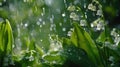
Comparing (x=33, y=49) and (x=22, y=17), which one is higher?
(x=22, y=17)

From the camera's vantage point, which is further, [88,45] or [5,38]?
[5,38]

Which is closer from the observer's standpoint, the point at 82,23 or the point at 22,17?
the point at 82,23

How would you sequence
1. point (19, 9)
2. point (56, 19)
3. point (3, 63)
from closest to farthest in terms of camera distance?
point (3, 63), point (56, 19), point (19, 9)

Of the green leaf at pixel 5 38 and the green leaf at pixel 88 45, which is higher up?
the green leaf at pixel 5 38

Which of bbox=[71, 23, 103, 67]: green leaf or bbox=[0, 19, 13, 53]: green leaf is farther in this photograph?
bbox=[0, 19, 13, 53]: green leaf

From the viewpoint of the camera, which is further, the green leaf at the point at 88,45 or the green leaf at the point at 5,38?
the green leaf at the point at 5,38

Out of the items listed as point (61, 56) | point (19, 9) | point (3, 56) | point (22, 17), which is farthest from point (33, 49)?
point (19, 9)

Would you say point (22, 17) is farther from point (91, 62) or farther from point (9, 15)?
point (91, 62)

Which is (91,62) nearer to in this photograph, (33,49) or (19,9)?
(33,49)

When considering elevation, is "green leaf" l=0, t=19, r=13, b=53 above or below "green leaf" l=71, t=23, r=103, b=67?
above

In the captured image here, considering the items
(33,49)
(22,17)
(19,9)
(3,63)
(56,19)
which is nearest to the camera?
(3,63)

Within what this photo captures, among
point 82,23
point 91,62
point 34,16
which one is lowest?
point 91,62
